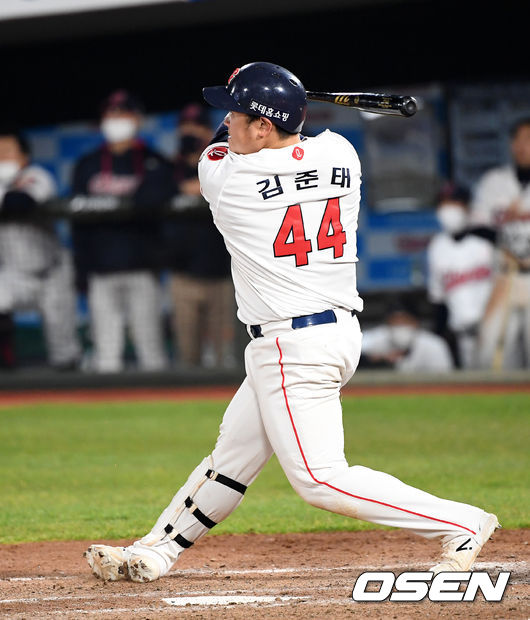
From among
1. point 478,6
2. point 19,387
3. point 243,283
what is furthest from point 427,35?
point 243,283

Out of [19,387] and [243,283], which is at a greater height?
[243,283]

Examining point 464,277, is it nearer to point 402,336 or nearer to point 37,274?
point 402,336

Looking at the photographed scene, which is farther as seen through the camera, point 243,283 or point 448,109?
point 448,109

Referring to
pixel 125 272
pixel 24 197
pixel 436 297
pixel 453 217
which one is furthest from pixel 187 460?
pixel 453 217

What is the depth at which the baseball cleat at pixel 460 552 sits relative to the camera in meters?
3.50

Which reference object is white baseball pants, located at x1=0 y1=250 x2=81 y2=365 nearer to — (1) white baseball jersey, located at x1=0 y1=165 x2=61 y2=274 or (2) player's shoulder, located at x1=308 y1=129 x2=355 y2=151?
(1) white baseball jersey, located at x1=0 y1=165 x2=61 y2=274

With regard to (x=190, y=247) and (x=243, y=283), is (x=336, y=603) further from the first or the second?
(x=190, y=247)

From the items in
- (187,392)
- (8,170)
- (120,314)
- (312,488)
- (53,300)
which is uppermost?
(8,170)

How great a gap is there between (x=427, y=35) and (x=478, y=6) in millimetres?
546

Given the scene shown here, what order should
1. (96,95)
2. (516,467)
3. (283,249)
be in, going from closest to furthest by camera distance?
1. (283,249)
2. (516,467)
3. (96,95)

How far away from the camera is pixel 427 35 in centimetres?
1095

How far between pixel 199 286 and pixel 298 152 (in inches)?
222

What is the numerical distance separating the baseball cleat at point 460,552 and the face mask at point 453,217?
6.24 m

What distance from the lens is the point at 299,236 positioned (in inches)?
139
